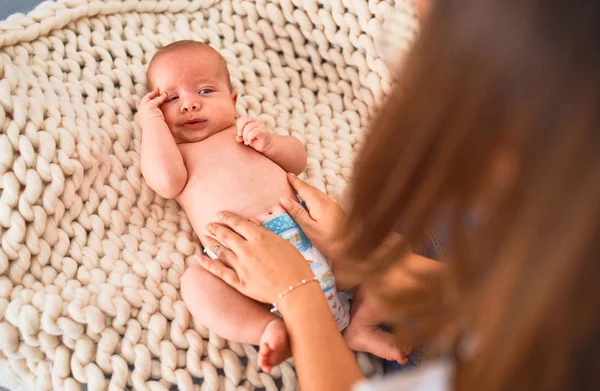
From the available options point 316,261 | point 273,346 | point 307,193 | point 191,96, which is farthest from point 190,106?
point 273,346

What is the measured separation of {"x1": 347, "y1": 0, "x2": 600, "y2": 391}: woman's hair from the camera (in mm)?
367

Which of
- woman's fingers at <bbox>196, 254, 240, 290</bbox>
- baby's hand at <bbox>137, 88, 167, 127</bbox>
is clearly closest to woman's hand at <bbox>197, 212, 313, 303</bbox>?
woman's fingers at <bbox>196, 254, 240, 290</bbox>

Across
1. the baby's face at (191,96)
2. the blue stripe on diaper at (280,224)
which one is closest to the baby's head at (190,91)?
the baby's face at (191,96)

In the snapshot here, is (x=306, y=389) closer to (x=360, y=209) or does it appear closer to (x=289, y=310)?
(x=289, y=310)

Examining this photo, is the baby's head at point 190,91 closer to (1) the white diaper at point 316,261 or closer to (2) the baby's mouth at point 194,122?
(2) the baby's mouth at point 194,122

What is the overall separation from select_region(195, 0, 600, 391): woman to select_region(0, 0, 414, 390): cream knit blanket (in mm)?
410

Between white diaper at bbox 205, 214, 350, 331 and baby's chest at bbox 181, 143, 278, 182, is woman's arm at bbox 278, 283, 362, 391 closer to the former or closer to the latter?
white diaper at bbox 205, 214, 350, 331

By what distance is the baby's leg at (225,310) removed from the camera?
0.80 metres

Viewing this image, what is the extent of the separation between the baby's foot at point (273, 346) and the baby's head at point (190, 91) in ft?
1.44

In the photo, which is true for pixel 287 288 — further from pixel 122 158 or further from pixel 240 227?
pixel 122 158

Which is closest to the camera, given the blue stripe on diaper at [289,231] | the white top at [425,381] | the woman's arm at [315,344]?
the white top at [425,381]

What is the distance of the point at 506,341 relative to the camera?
43 cm

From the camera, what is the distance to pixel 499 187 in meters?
0.42

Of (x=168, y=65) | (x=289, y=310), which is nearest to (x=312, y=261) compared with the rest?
(x=289, y=310)
